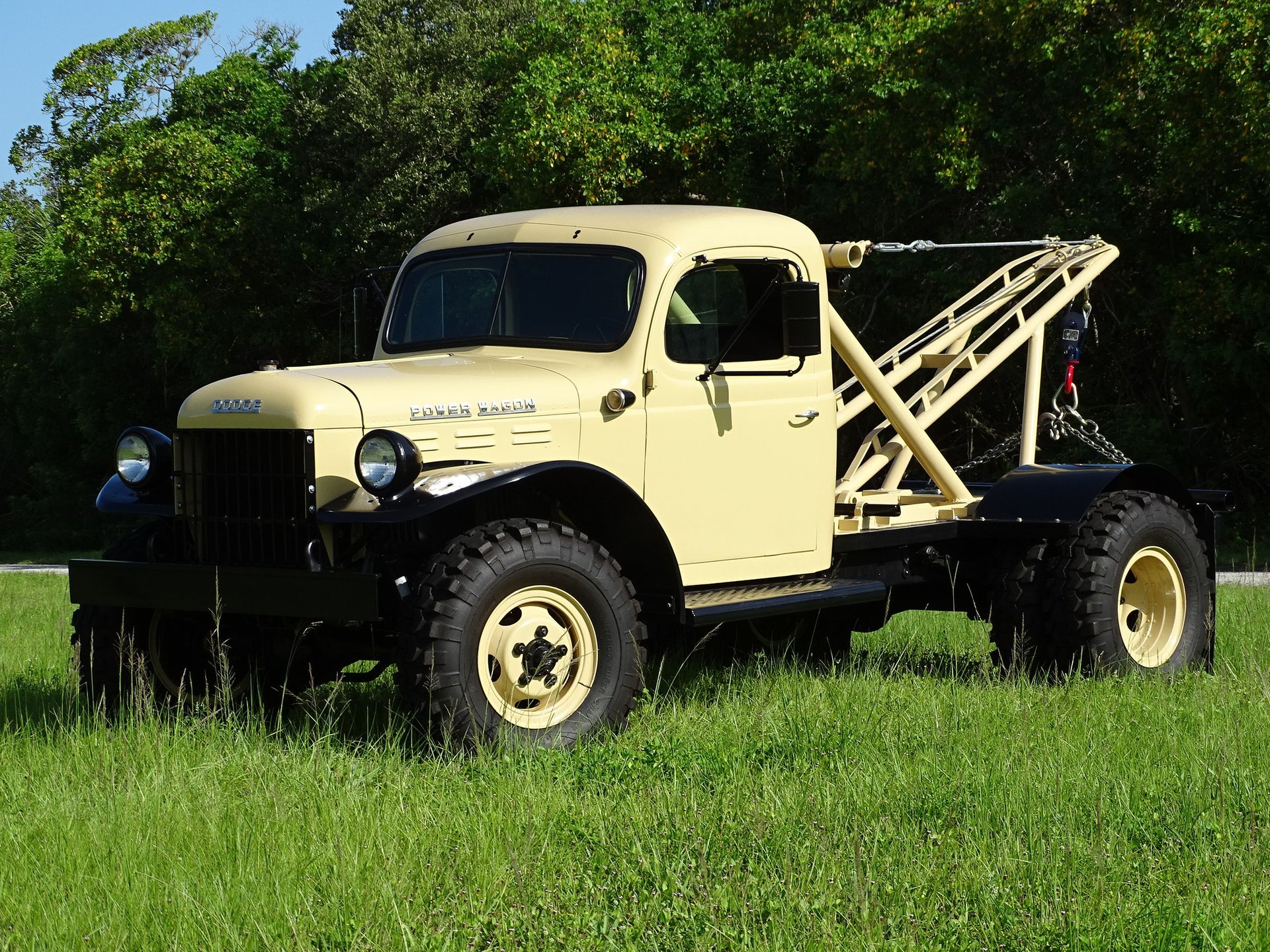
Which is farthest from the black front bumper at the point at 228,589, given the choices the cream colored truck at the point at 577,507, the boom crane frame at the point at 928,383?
the boom crane frame at the point at 928,383

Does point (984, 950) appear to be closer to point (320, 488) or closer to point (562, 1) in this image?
point (320, 488)

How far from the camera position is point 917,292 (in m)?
20.8

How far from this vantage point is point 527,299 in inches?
274

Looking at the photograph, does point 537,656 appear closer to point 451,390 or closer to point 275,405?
point 451,390

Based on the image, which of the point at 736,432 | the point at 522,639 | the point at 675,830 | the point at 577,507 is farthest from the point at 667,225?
the point at 675,830

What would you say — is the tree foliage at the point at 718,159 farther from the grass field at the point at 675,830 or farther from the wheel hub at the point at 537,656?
the wheel hub at the point at 537,656

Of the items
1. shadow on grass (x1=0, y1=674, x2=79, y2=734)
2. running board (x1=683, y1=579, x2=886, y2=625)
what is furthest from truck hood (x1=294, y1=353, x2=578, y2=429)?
shadow on grass (x1=0, y1=674, x2=79, y2=734)

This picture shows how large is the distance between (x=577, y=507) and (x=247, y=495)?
1.41 meters

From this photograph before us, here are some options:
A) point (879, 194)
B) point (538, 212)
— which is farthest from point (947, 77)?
point (538, 212)

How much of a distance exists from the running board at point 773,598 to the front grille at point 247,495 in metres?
1.69

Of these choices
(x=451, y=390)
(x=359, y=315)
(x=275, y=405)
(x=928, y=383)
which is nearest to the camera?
(x=275, y=405)

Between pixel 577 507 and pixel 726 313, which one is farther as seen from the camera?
pixel 726 313

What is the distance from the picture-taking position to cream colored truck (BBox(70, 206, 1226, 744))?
5.77 m

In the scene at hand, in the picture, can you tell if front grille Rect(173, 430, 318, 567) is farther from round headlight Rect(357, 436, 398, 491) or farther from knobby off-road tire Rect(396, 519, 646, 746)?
knobby off-road tire Rect(396, 519, 646, 746)
